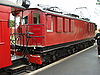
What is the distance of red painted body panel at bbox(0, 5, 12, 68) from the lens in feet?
19.9

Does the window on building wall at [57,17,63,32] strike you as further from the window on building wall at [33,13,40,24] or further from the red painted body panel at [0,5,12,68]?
the red painted body panel at [0,5,12,68]

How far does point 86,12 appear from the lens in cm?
3397

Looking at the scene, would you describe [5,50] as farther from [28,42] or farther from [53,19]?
[53,19]

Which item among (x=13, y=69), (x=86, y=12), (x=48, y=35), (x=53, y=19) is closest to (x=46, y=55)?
(x=48, y=35)

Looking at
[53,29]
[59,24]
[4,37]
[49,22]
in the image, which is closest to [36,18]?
[49,22]

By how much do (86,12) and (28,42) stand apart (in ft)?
88.1

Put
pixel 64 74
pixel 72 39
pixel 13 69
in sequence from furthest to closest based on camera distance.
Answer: pixel 72 39, pixel 64 74, pixel 13 69

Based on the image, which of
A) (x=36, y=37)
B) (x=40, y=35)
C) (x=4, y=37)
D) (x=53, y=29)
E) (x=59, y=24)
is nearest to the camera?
Answer: (x=4, y=37)

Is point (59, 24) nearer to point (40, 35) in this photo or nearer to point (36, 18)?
point (36, 18)

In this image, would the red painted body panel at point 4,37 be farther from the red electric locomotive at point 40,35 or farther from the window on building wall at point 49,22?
the window on building wall at point 49,22

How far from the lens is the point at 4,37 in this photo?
6164 millimetres

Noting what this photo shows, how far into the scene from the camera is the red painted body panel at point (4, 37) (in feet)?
19.9

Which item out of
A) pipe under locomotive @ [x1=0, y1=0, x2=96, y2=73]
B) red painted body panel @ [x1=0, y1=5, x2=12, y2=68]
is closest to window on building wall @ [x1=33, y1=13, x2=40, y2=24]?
pipe under locomotive @ [x1=0, y1=0, x2=96, y2=73]

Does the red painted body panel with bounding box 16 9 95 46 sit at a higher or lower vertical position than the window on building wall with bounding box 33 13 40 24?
lower
